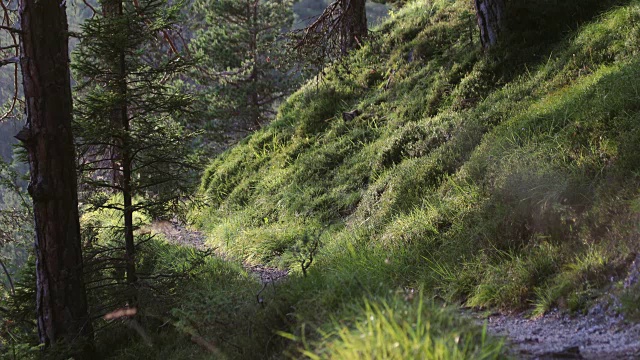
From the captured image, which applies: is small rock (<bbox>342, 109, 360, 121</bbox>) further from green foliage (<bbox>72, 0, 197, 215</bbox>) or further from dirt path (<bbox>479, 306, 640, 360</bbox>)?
dirt path (<bbox>479, 306, 640, 360</bbox>)

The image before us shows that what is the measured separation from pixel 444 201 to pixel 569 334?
2.76 metres

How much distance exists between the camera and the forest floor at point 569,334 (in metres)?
3.42

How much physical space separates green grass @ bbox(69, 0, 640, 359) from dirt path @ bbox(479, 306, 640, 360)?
0.17m

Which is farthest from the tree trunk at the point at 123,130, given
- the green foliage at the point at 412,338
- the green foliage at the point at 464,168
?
the green foliage at the point at 412,338

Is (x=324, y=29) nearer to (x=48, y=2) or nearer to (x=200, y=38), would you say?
(x=48, y=2)

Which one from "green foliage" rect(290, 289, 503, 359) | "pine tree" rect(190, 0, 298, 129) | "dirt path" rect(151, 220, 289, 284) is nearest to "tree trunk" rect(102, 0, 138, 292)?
"dirt path" rect(151, 220, 289, 284)

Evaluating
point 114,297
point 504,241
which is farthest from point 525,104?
point 114,297

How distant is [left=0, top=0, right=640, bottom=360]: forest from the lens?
163 inches

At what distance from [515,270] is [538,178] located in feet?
3.64

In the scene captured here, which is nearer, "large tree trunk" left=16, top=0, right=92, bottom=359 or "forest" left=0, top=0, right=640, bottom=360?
"forest" left=0, top=0, right=640, bottom=360

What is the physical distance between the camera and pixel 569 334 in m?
3.94

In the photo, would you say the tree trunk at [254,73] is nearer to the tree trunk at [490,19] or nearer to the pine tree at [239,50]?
the pine tree at [239,50]

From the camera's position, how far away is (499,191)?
576 cm

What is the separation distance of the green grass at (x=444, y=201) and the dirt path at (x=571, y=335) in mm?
175
